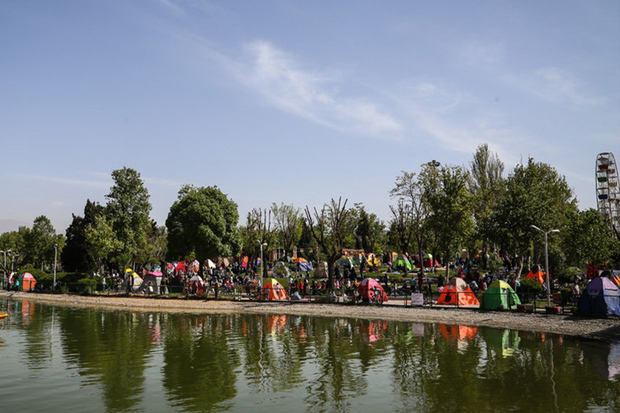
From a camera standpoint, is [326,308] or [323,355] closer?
[323,355]

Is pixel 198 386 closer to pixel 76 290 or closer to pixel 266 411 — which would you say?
pixel 266 411

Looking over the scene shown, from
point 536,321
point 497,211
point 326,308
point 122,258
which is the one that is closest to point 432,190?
point 497,211

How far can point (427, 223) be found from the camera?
1925 inches

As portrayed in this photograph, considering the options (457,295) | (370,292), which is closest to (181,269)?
(370,292)

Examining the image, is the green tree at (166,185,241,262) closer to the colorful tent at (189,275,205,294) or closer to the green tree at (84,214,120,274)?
the green tree at (84,214,120,274)

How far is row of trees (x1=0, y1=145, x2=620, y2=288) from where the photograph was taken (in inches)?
1817

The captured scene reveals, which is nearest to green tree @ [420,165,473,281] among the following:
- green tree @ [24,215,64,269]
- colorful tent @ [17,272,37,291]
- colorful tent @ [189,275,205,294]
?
colorful tent @ [189,275,205,294]

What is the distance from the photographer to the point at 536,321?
1191 inches

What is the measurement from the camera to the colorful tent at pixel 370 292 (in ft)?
131

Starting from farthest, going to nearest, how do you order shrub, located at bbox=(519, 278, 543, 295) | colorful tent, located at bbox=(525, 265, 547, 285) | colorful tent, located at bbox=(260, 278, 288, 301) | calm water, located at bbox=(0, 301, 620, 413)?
colorful tent, located at bbox=(525, 265, 547, 285)
colorful tent, located at bbox=(260, 278, 288, 301)
shrub, located at bbox=(519, 278, 543, 295)
calm water, located at bbox=(0, 301, 620, 413)

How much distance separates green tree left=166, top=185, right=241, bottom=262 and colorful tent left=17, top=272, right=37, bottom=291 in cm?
1706

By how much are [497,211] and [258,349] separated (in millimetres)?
30923

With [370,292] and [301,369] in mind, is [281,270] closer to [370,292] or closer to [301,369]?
[370,292]

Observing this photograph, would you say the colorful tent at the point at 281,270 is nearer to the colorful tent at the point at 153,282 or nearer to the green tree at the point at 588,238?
the colorful tent at the point at 153,282
